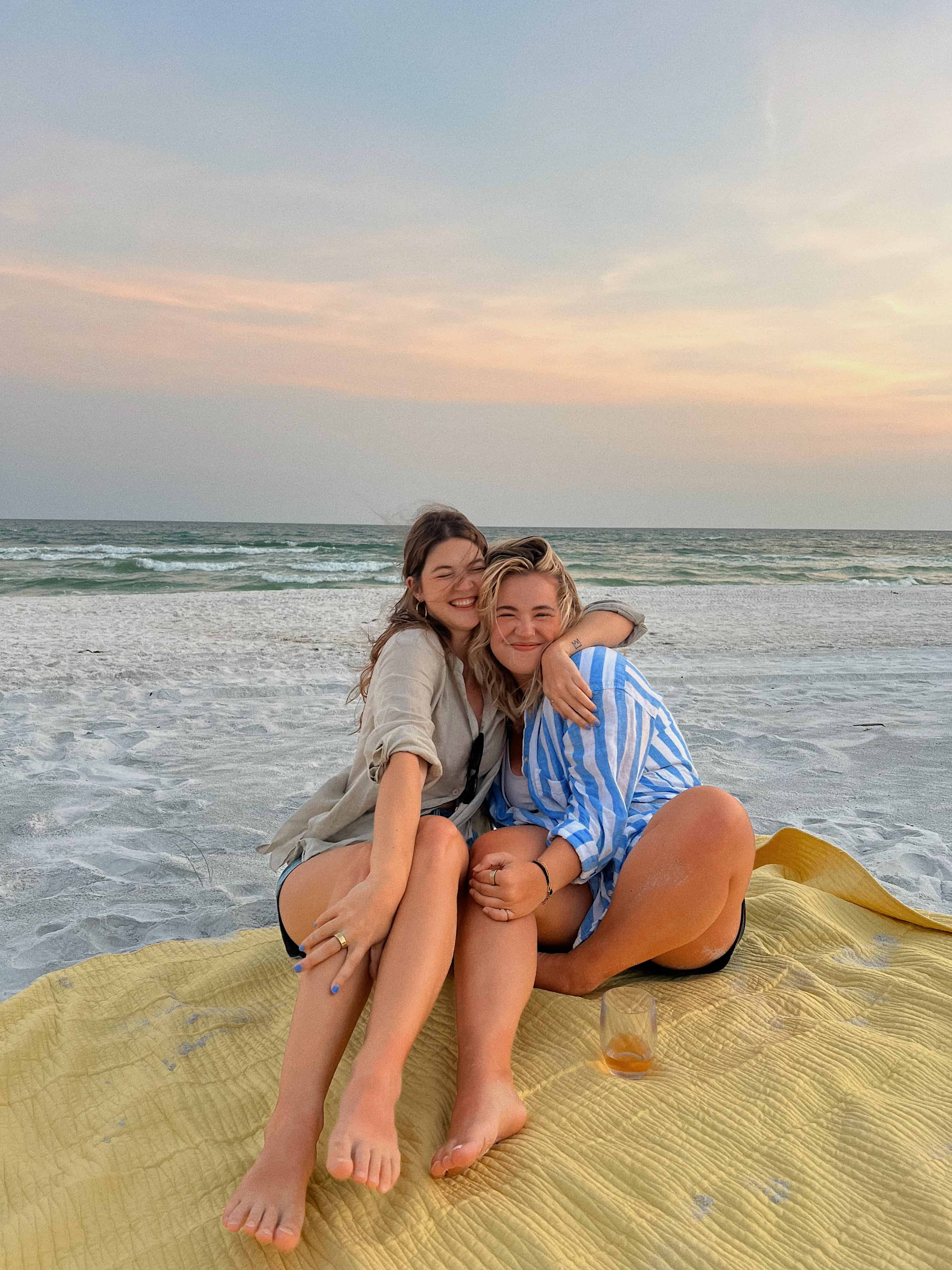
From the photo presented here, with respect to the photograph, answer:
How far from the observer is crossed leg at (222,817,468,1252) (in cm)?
134

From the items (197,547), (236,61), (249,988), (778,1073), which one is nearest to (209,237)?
(236,61)

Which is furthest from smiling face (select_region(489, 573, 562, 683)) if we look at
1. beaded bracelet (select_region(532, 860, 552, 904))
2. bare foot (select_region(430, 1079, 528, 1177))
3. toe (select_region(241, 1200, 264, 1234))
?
toe (select_region(241, 1200, 264, 1234))

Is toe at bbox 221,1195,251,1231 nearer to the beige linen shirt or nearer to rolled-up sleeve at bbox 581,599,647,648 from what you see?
the beige linen shirt

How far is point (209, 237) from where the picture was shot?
39.6 feet

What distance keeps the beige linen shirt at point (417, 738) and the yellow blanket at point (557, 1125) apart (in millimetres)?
472

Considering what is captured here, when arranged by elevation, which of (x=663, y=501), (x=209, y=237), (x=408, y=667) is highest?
(x=209, y=237)

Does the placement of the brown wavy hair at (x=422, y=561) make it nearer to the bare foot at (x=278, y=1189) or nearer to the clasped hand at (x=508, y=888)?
the clasped hand at (x=508, y=888)

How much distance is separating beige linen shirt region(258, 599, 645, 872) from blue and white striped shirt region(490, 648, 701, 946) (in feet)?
0.43

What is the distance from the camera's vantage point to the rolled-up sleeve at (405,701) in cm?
194

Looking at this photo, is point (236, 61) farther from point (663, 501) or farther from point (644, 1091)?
point (663, 501)

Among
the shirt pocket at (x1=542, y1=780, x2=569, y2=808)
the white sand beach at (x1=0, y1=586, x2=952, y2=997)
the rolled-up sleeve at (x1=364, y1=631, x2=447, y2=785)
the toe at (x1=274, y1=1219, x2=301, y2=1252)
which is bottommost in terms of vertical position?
the white sand beach at (x1=0, y1=586, x2=952, y2=997)

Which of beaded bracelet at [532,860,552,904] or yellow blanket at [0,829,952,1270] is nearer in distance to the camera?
yellow blanket at [0,829,952,1270]

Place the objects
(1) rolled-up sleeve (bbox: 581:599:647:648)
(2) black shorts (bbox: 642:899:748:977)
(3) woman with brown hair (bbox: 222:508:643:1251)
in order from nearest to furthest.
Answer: (3) woman with brown hair (bbox: 222:508:643:1251) < (2) black shorts (bbox: 642:899:748:977) < (1) rolled-up sleeve (bbox: 581:599:647:648)

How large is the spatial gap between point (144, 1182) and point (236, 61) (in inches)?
410
